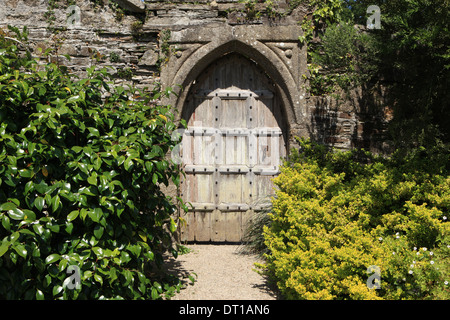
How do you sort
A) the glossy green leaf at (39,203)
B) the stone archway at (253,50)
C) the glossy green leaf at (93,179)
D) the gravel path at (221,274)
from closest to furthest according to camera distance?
1. the glossy green leaf at (39,203)
2. the glossy green leaf at (93,179)
3. the gravel path at (221,274)
4. the stone archway at (253,50)

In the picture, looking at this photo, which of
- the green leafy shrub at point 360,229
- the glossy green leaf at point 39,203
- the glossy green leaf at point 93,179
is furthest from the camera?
the green leafy shrub at point 360,229

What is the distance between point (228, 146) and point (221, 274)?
1792mm

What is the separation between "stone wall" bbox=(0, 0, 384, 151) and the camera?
481 centimetres

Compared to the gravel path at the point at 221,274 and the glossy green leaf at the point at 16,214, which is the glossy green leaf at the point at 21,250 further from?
the gravel path at the point at 221,274

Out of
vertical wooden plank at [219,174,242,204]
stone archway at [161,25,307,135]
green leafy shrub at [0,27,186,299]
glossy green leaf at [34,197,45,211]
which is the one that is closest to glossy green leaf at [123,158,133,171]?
green leafy shrub at [0,27,186,299]

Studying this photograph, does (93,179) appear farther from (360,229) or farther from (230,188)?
(230,188)

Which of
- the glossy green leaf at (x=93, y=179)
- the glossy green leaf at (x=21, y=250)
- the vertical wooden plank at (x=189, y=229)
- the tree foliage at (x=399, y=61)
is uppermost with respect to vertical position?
the tree foliage at (x=399, y=61)

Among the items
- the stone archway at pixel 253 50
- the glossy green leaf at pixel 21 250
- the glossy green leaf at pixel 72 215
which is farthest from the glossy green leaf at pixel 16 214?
the stone archway at pixel 253 50

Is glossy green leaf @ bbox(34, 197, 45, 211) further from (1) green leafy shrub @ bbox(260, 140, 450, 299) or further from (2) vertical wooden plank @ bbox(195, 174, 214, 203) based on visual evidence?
(2) vertical wooden plank @ bbox(195, 174, 214, 203)

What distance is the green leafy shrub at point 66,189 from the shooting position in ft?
8.48


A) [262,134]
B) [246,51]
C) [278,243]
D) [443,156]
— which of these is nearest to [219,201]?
[262,134]

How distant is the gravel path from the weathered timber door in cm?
38

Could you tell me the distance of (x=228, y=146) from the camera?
5.11 metres

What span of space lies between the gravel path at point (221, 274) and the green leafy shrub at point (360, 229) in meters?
0.29
